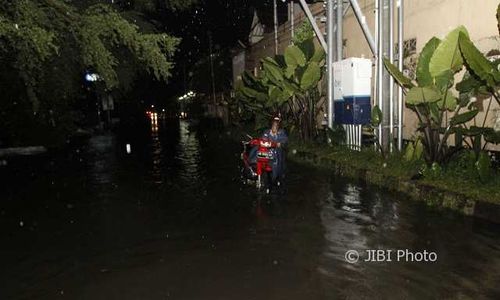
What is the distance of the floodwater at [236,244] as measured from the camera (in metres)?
5.70

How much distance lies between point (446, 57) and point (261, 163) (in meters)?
4.14

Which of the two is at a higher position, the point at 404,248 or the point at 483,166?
the point at 483,166

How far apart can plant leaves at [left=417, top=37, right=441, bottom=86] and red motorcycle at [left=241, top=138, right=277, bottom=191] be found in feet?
10.1

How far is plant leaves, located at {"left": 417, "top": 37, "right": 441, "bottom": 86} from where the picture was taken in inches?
401

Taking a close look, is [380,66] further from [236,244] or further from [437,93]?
[236,244]

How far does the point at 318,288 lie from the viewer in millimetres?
5602

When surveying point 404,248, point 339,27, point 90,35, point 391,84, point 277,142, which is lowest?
point 404,248

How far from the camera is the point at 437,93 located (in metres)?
10.0

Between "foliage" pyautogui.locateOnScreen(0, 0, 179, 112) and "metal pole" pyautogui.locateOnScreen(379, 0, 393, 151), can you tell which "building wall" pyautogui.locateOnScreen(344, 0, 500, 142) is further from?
"foliage" pyautogui.locateOnScreen(0, 0, 179, 112)

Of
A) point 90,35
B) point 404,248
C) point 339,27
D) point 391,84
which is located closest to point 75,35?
point 90,35

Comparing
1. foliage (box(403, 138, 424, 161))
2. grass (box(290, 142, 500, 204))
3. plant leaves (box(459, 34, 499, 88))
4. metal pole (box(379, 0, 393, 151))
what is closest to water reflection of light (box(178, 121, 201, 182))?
grass (box(290, 142, 500, 204))

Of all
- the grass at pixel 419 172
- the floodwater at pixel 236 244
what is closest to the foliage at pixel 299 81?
the grass at pixel 419 172

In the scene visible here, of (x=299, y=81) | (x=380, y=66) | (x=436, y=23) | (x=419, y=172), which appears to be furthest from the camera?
(x=299, y=81)

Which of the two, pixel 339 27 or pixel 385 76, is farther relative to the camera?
pixel 339 27
